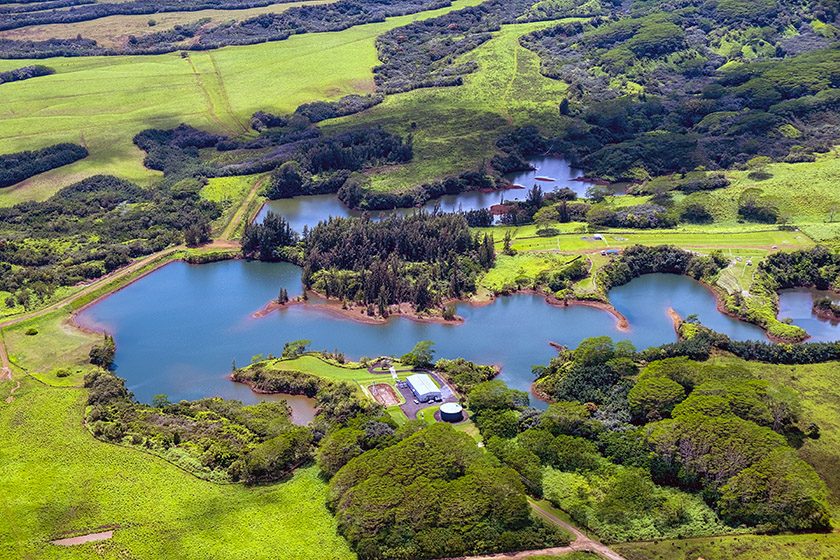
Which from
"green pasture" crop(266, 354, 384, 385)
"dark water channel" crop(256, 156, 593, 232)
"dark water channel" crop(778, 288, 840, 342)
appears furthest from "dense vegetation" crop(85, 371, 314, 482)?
"dark water channel" crop(778, 288, 840, 342)

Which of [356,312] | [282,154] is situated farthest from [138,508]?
[282,154]

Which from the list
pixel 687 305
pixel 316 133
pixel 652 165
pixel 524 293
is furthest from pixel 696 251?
pixel 316 133

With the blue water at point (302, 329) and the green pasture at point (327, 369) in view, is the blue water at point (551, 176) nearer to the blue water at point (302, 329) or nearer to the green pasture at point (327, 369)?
the blue water at point (302, 329)

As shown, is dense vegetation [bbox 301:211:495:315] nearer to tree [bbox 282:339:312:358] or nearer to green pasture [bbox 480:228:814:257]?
green pasture [bbox 480:228:814:257]

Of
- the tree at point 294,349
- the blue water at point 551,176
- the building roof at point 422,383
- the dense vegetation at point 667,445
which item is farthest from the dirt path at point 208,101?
the dense vegetation at point 667,445

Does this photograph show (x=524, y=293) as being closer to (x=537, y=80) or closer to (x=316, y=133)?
(x=316, y=133)
